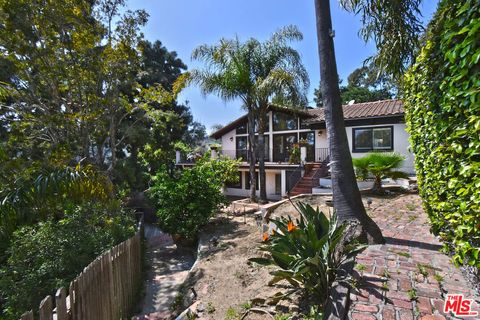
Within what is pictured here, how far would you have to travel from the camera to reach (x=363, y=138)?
50.6ft

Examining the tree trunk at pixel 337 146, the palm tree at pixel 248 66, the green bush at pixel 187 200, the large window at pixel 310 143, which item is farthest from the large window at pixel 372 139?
the tree trunk at pixel 337 146

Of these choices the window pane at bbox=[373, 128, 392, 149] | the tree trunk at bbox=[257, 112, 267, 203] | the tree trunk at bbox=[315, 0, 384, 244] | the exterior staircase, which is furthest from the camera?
the window pane at bbox=[373, 128, 392, 149]

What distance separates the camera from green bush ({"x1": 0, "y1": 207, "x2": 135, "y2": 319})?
151 inches

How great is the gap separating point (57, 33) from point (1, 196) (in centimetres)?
493

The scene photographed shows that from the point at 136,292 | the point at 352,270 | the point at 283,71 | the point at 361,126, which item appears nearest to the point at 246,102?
the point at 283,71

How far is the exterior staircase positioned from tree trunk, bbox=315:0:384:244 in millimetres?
8978

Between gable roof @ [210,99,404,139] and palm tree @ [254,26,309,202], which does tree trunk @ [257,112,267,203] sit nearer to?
palm tree @ [254,26,309,202]

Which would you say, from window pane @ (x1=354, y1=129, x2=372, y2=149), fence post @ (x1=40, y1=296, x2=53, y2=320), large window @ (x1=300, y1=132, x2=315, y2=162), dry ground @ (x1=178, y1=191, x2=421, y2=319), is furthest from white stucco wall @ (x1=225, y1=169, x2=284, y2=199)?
fence post @ (x1=40, y1=296, x2=53, y2=320)

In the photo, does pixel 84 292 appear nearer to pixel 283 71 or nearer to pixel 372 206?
pixel 372 206

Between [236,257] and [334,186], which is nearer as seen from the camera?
[334,186]

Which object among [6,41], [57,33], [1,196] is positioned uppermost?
[57,33]

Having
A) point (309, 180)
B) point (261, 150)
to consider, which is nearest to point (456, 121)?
point (261, 150)

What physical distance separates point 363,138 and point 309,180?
4.13 meters

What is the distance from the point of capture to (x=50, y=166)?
6961 mm
